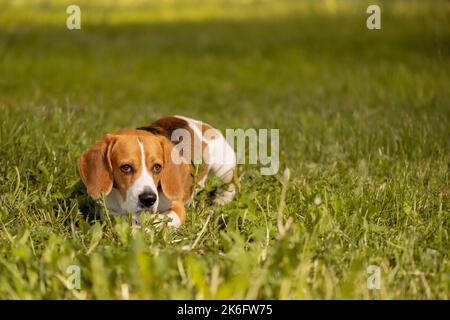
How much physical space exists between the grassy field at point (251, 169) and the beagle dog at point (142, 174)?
0.19 m

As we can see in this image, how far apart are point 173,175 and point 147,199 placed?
0.46 m

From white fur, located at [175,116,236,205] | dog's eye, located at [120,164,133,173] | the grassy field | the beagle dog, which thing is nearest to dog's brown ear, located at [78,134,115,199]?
the beagle dog

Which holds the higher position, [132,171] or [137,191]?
[132,171]

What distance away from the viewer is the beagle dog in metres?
4.71

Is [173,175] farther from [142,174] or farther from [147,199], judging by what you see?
[147,199]

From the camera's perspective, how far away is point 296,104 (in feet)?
34.6

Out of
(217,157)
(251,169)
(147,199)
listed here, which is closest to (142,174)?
(147,199)

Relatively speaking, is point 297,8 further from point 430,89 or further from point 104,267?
point 104,267

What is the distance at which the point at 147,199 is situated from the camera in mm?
4602

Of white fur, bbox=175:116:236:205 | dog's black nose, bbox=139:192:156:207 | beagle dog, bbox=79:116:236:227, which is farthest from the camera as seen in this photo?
white fur, bbox=175:116:236:205

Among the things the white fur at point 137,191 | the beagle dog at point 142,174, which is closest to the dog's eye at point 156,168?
the beagle dog at point 142,174

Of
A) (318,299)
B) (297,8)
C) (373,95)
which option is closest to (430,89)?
(373,95)

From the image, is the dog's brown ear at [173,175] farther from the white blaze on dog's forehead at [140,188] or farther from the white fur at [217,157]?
the white fur at [217,157]

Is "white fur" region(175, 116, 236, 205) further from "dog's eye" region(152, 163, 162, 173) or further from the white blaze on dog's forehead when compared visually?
the white blaze on dog's forehead
